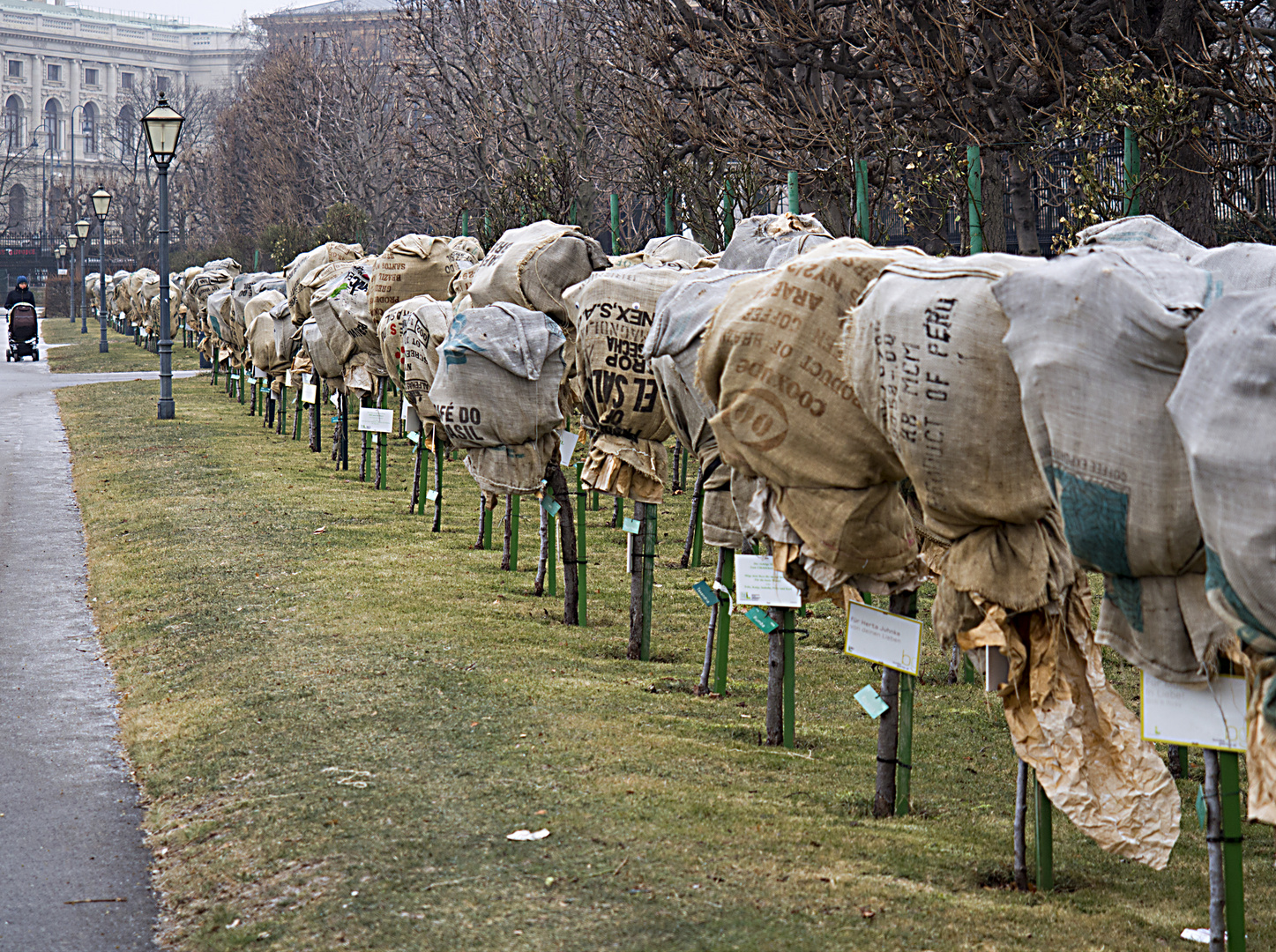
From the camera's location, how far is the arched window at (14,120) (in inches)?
4412

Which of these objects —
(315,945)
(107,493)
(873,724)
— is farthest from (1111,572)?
(107,493)

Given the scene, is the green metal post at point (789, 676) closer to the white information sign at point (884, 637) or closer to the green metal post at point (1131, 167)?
the white information sign at point (884, 637)

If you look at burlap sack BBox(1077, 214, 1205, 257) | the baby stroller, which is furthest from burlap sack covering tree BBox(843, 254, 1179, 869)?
the baby stroller

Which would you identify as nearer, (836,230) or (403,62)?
(836,230)

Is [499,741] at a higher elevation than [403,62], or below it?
below

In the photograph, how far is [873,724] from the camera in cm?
772

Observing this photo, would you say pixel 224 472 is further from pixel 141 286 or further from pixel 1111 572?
pixel 141 286

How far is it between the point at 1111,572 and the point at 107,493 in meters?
14.6

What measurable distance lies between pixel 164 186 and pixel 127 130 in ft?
298

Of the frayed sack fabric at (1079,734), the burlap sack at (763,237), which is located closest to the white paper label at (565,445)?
the burlap sack at (763,237)

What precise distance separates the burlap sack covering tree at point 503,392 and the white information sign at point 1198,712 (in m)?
5.53

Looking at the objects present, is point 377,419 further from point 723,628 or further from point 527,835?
point 527,835

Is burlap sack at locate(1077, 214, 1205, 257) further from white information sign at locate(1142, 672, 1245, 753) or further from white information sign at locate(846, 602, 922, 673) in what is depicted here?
white information sign at locate(1142, 672, 1245, 753)

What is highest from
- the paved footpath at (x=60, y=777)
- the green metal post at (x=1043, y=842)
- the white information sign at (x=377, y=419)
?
the white information sign at (x=377, y=419)
